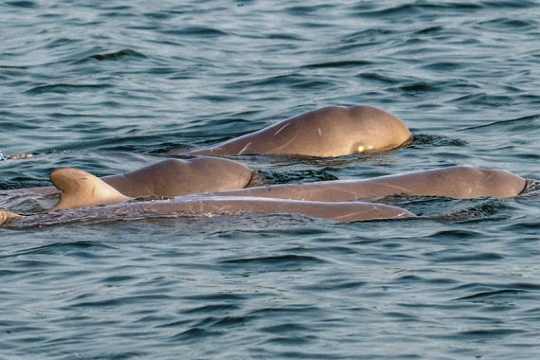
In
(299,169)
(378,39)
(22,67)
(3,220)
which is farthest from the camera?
(378,39)

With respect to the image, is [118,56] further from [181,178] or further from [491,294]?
[491,294]

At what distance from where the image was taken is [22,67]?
66.7ft

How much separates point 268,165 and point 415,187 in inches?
92.9

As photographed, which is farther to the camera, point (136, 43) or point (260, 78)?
point (136, 43)

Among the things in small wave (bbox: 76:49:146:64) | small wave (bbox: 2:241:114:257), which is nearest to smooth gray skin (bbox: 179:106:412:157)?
small wave (bbox: 2:241:114:257)

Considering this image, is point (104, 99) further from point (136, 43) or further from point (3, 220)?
point (3, 220)

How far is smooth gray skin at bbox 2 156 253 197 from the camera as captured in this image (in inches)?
534

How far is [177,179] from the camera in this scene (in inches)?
539

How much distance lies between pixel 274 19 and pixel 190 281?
42.8 ft

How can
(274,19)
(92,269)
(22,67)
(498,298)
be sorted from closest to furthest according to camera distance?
(498,298) < (92,269) < (22,67) < (274,19)

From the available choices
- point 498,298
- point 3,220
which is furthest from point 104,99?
point 498,298

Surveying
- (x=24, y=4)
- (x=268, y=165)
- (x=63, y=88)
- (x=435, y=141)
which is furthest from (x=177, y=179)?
(x=24, y=4)

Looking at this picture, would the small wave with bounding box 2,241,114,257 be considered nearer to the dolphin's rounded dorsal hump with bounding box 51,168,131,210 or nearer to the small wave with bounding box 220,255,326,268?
the dolphin's rounded dorsal hump with bounding box 51,168,131,210

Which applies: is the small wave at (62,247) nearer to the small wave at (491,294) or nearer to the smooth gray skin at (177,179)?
the smooth gray skin at (177,179)
